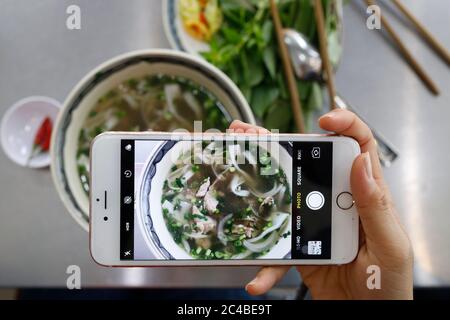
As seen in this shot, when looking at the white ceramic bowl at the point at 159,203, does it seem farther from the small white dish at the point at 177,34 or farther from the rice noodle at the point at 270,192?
the small white dish at the point at 177,34

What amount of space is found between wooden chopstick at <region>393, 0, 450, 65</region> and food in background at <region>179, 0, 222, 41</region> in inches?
7.9

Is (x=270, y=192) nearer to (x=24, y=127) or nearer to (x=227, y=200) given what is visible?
(x=227, y=200)

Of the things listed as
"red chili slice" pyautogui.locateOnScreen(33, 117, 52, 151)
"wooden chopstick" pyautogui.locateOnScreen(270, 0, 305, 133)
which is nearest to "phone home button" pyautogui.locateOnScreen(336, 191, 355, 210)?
"wooden chopstick" pyautogui.locateOnScreen(270, 0, 305, 133)

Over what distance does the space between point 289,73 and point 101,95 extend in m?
0.20

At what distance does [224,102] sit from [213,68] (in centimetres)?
4

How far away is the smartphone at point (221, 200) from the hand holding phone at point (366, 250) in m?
0.01

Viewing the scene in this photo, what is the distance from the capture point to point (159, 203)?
42cm

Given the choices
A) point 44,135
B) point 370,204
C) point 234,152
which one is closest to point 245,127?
point 234,152

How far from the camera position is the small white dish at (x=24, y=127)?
0.52 m

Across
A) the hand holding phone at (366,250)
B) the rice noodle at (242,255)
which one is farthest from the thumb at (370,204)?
the rice noodle at (242,255)

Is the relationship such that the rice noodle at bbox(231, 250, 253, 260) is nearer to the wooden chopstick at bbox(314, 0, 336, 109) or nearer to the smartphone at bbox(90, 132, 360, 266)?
the smartphone at bbox(90, 132, 360, 266)

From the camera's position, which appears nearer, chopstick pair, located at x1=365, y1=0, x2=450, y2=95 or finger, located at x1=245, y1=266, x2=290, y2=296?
finger, located at x1=245, y1=266, x2=290, y2=296

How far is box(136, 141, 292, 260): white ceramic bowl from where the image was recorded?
0.42 meters
